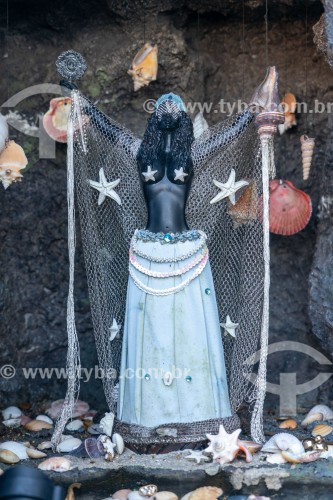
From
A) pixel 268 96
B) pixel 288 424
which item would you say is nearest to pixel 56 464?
pixel 288 424

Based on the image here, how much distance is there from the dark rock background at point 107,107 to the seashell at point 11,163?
0.43 m

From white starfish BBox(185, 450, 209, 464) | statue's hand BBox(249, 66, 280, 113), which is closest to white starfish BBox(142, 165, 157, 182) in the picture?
statue's hand BBox(249, 66, 280, 113)

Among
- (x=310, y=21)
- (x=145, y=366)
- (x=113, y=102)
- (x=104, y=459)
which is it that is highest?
(x=310, y=21)

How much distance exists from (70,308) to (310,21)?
6.68ft

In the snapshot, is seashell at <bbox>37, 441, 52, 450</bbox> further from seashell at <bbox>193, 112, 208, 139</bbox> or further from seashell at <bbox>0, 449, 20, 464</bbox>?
seashell at <bbox>193, 112, 208, 139</bbox>

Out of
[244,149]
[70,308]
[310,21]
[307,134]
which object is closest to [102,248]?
[70,308]

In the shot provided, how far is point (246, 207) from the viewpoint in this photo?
5.03 meters

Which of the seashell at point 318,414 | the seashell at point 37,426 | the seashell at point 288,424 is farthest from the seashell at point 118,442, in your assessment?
the seashell at point 318,414

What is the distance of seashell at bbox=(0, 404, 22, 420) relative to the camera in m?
5.29

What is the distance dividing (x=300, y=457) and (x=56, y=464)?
1.06 m

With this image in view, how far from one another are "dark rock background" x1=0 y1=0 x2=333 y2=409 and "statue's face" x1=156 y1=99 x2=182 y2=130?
30.0 inches

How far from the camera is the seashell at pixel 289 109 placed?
5516 mm

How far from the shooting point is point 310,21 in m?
5.50

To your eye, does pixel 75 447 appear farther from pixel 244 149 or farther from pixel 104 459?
pixel 244 149
